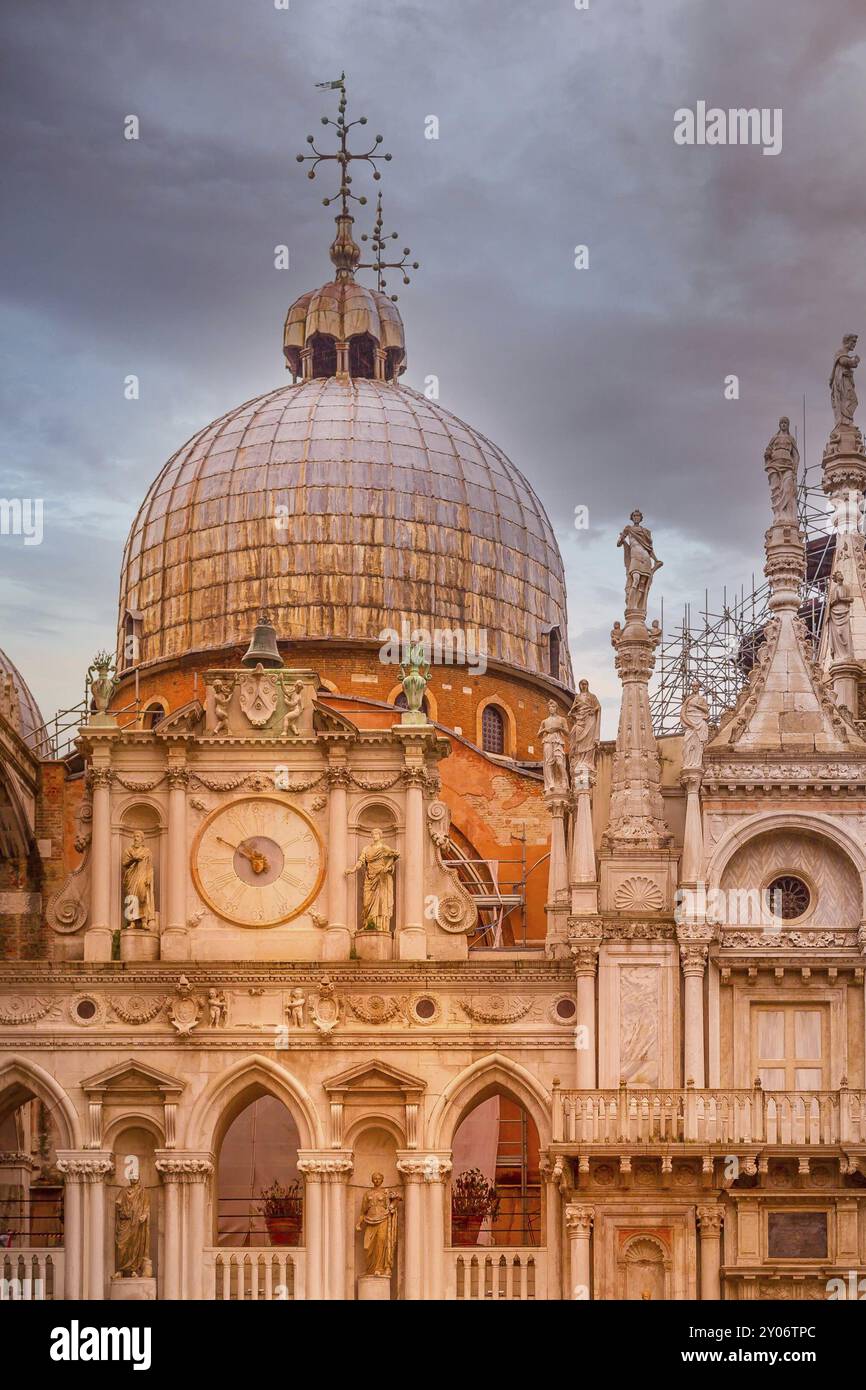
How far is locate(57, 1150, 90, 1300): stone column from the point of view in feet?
156

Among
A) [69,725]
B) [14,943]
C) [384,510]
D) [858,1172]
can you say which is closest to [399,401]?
[384,510]

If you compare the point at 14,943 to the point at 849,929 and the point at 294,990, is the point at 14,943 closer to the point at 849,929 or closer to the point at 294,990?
the point at 294,990

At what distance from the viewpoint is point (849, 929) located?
4897 cm

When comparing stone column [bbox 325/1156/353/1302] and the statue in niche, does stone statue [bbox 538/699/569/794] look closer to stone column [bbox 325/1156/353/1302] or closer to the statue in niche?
the statue in niche

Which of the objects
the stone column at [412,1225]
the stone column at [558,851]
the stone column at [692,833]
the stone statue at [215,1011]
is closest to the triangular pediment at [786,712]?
the stone column at [692,833]

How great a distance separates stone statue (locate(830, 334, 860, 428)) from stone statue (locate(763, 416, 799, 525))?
3650mm

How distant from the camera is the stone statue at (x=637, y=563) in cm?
5134

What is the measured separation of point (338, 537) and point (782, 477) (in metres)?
11.9

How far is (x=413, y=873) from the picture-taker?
49344 mm

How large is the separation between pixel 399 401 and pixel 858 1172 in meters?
21.8

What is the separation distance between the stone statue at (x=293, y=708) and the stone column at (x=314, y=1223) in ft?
21.0

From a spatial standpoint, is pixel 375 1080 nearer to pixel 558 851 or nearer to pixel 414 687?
pixel 558 851

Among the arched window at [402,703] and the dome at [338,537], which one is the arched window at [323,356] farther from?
the arched window at [402,703]
